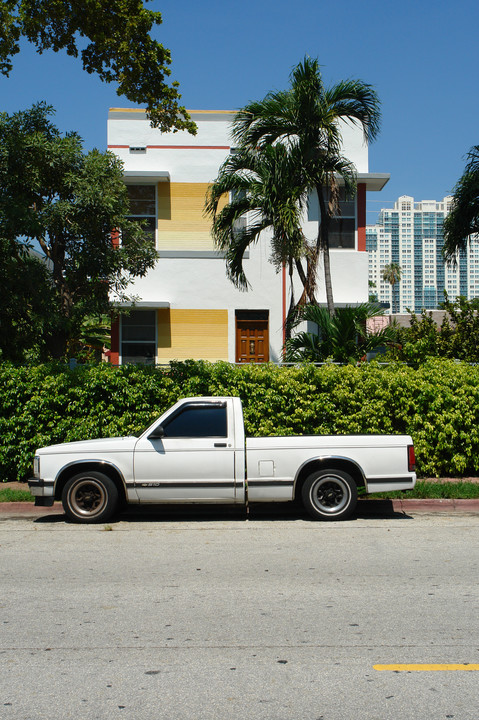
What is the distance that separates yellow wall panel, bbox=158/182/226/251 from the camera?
69.2 feet

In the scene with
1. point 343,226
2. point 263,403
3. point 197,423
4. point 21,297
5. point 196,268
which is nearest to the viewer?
point 197,423

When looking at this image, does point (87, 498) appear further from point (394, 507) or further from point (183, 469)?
point (394, 507)

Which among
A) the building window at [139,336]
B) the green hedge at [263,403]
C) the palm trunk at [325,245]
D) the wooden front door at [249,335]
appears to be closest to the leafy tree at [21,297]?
the green hedge at [263,403]

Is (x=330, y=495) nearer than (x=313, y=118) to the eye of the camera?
Yes

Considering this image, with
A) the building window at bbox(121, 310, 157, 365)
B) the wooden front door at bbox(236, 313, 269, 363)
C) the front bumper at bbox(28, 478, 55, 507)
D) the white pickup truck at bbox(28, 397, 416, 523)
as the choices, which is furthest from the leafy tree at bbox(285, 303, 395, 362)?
the building window at bbox(121, 310, 157, 365)

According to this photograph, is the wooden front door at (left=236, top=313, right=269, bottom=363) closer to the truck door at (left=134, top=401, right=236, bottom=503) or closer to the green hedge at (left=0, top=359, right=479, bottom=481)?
the green hedge at (left=0, top=359, right=479, bottom=481)

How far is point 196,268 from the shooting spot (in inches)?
818

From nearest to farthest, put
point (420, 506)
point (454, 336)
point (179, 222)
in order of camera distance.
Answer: point (420, 506) → point (454, 336) → point (179, 222)

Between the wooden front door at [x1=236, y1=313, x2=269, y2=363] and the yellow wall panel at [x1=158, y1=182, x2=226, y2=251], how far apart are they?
2.54 m

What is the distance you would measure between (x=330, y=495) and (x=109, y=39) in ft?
29.2

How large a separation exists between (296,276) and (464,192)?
546 cm

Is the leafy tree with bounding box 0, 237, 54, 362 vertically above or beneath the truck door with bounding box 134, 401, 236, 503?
above

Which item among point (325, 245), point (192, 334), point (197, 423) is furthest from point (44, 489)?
point (192, 334)

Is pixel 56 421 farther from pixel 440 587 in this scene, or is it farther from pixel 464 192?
pixel 464 192
